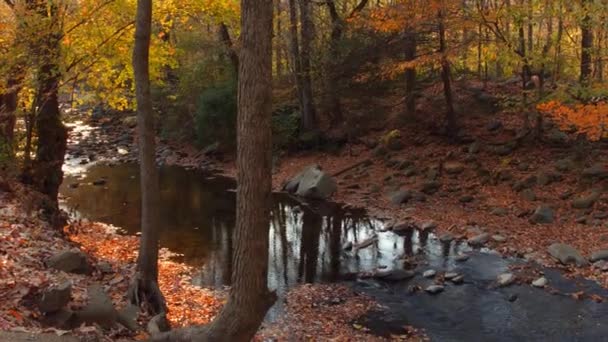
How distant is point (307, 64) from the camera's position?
2417cm

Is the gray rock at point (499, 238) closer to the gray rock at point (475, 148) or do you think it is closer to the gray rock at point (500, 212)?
the gray rock at point (500, 212)

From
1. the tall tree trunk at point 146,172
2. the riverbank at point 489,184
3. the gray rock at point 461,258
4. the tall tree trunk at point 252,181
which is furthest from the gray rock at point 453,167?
the tall tree trunk at point 252,181

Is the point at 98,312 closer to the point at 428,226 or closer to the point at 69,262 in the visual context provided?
the point at 69,262

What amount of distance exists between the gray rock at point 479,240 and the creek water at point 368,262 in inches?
10.5

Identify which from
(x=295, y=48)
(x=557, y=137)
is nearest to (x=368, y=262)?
(x=557, y=137)

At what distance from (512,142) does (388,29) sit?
618 cm

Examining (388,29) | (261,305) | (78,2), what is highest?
(388,29)

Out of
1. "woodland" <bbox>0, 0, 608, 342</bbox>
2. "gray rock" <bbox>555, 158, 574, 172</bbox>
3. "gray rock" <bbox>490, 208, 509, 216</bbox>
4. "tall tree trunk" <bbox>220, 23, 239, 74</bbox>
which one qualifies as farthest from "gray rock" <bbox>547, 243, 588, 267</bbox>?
"tall tree trunk" <bbox>220, 23, 239, 74</bbox>

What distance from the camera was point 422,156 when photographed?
21.3 metres

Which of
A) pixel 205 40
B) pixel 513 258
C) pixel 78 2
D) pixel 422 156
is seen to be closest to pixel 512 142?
pixel 422 156

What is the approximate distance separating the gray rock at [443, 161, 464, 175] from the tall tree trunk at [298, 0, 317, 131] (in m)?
7.56

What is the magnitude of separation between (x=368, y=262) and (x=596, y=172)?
7940 millimetres

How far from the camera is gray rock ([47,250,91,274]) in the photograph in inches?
376

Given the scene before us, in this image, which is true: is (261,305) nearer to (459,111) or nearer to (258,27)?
(258,27)
